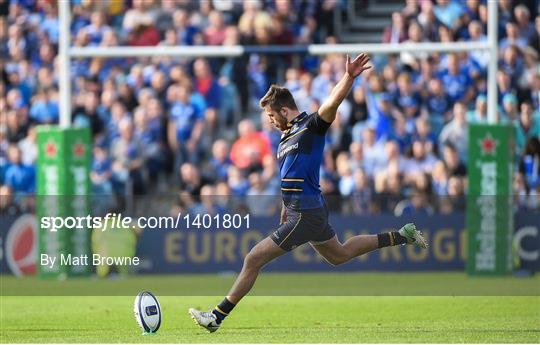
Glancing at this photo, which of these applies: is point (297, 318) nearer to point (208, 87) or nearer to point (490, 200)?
point (490, 200)

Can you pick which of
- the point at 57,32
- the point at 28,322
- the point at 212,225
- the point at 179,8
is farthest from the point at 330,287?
the point at 57,32

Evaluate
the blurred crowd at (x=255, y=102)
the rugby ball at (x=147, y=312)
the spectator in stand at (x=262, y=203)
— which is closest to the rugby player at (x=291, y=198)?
the rugby ball at (x=147, y=312)

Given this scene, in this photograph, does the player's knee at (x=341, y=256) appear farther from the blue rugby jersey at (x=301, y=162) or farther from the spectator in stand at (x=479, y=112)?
the spectator in stand at (x=479, y=112)

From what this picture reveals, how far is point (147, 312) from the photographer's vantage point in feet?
41.3

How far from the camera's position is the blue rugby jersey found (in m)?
12.4

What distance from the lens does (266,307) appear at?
1608 centimetres

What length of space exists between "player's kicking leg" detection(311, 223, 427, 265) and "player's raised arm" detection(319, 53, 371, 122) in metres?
1.32

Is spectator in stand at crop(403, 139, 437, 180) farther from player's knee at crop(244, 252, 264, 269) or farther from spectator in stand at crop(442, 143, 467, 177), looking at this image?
player's knee at crop(244, 252, 264, 269)

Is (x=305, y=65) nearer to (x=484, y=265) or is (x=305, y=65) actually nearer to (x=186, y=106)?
(x=186, y=106)

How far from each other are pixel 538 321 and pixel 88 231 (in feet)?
30.4

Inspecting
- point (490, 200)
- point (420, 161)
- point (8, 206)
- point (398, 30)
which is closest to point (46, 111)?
point (8, 206)

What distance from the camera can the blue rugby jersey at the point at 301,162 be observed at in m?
12.4

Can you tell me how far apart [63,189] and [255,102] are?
4435 mm

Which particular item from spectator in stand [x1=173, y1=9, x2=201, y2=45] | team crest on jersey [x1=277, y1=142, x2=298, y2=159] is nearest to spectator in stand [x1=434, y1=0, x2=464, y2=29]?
spectator in stand [x1=173, y1=9, x2=201, y2=45]
